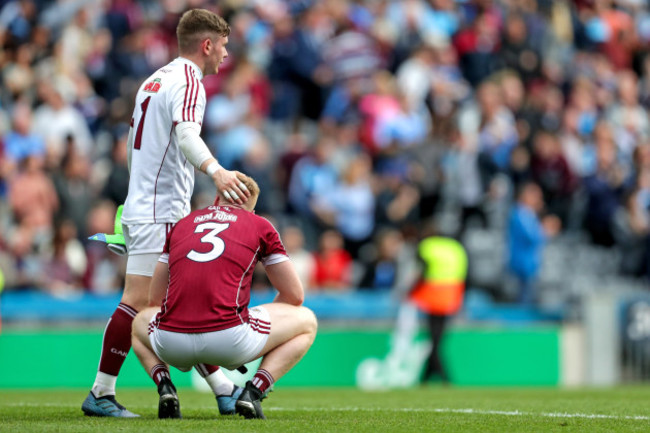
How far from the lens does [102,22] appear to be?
1664 centimetres

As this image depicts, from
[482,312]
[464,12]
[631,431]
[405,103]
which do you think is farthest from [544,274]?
[631,431]

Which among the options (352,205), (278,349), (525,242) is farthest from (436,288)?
(278,349)

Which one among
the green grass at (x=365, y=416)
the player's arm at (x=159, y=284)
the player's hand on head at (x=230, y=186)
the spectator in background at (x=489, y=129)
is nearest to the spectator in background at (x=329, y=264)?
the spectator in background at (x=489, y=129)

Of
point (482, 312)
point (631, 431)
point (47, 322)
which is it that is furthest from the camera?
point (482, 312)

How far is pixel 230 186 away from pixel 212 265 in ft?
1.34

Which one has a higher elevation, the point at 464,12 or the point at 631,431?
the point at 464,12

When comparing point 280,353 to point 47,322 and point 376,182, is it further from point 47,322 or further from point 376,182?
point 376,182

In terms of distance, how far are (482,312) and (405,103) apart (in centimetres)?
350

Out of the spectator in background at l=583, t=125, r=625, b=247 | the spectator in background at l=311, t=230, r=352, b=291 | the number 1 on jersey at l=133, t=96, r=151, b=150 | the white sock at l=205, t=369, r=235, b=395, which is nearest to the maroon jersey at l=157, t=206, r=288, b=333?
the white sock at l=205, t=369, r=235, b=395

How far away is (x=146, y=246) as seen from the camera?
267 inches

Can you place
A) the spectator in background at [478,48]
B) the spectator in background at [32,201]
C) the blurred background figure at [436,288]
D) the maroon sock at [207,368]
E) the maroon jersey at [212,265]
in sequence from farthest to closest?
1. the spectator in background at [478,48]
2. the blurred background figure at [436,288]
3. the spectator in background at [32,201]
4. the maroon sock at [207,368]
5. the maroon jersey at [212,265]

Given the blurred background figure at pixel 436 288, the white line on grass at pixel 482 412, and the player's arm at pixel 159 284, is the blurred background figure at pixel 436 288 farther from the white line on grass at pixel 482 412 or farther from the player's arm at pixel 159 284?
the player's arm at pixel 159 284

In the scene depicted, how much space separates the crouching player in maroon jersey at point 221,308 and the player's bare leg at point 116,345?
0.19 metres

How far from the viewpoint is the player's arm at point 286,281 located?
21.4ft
